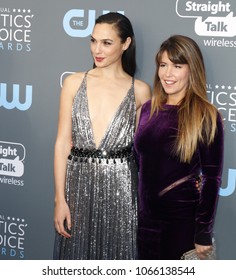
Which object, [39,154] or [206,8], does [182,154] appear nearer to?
[206,8]

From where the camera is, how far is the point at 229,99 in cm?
255

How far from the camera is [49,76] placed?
2.87 m

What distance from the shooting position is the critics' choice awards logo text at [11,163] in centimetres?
299

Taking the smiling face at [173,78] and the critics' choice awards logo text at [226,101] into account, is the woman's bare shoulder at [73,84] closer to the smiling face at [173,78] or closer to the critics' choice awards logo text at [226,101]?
the smiling face at [173,78]

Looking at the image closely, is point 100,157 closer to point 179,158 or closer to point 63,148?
point 63,148

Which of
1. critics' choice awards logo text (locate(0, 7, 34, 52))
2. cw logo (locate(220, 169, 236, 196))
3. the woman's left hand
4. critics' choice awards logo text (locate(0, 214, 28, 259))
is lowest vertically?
critics' choice awards logo text (locate(0, 214, 28, 259))

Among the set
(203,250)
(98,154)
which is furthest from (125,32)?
(203,250)

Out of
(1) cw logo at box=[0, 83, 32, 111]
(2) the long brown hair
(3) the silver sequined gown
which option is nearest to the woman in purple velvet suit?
(2) the long brown hair

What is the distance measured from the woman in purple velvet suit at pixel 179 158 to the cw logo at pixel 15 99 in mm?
896

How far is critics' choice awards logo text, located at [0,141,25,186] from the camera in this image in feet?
9.82

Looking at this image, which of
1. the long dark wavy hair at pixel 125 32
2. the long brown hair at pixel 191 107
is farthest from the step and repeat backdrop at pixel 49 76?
the long brown hair at pixel 191 107

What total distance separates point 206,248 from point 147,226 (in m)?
0.26

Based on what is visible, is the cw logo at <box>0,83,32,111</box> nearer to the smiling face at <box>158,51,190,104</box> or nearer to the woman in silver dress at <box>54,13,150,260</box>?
the woman in silver dress at <box>54,13,150,260</box>

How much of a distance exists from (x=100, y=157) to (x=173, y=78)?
19.0 inches
